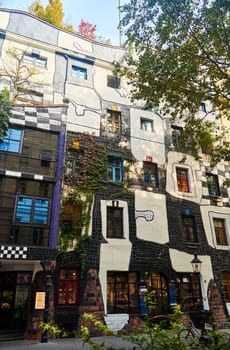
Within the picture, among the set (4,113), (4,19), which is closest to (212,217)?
(4,113)

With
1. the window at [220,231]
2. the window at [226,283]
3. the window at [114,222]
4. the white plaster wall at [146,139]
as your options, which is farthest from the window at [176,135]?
the window at [226,283]

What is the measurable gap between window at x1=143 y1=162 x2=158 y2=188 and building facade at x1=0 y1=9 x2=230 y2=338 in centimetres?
6

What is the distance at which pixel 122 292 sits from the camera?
11.2 meters

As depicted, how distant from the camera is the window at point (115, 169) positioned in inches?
522

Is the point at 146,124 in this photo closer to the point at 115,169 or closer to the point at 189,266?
the point at 115,169

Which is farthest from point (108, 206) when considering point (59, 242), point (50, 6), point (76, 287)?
point (50, 6)

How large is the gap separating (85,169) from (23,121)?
3.56 m

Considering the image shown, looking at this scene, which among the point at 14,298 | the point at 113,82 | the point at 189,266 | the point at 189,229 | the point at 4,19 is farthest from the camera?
the point at 113,82

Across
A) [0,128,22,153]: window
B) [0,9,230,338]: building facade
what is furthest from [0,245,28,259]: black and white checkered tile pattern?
[0,128,22,153]: window

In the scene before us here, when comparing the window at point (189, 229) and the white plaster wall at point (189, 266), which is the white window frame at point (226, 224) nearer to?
the window at point (189, 229)

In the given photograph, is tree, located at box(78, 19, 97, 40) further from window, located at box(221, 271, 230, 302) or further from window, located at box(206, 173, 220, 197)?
window, located at box(221, 271, 230, 302)

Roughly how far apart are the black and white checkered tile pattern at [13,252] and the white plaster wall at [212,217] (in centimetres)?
949

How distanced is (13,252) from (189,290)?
8.53m

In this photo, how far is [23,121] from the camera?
11.3 metres
